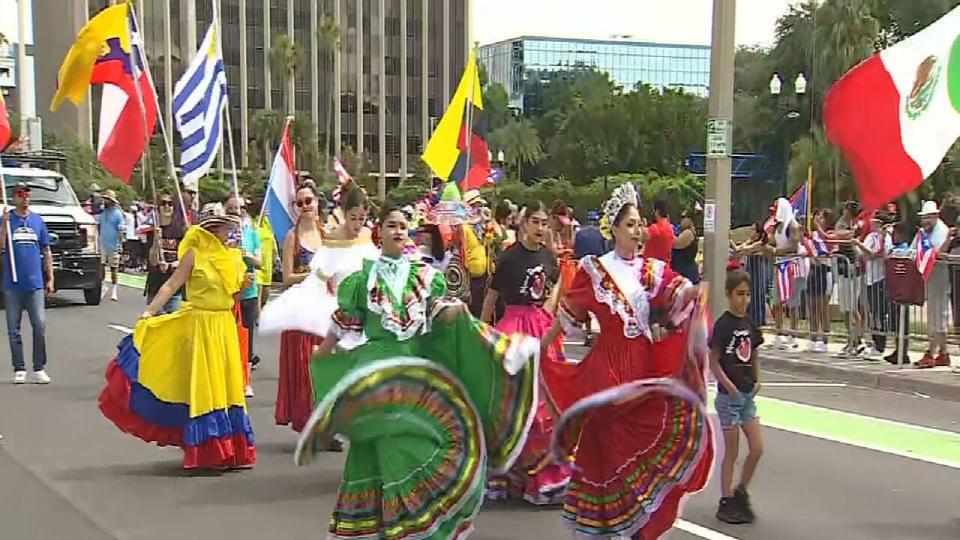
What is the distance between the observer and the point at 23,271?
12.1 metres

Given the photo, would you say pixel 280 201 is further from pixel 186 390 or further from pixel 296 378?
pixel 186 390

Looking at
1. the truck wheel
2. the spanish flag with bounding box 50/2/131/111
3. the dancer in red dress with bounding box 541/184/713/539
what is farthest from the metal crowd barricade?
the truck wheel

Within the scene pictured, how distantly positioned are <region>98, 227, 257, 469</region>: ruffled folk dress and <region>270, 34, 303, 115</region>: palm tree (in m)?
81.0

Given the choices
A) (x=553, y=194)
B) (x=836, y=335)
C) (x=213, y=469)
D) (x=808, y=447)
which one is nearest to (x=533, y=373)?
(x=213, y=469)

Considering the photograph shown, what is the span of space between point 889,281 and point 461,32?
88.5m

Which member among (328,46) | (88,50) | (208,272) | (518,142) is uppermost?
(328,46)

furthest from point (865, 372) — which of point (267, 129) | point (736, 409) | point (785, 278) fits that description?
point (267, 129)

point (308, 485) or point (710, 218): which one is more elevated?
point (710, 218)

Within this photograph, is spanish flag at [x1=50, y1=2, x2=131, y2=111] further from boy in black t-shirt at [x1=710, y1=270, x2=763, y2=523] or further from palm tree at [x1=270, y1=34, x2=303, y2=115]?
palm tree at [x1=270, y1=34, x2=303, y2=115]

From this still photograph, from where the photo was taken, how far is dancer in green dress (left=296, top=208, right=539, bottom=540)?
18.2 feet

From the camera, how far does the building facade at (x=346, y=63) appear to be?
88.9 metres

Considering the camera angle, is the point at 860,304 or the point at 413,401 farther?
the point at 860,304

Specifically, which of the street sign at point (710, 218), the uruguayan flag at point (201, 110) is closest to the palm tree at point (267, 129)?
the uruguayan flag at point (201, 110)

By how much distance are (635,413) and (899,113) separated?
3.00 metres
